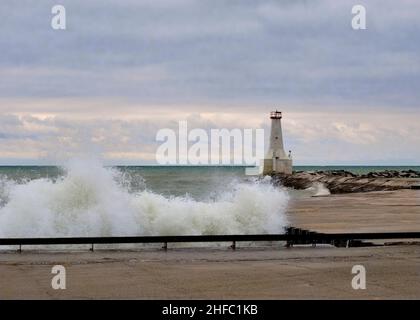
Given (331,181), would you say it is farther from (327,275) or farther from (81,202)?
(327,275)

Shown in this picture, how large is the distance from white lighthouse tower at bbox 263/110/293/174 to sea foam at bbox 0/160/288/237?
63.0m

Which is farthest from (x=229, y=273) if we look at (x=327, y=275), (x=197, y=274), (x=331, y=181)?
(x=331, y=181)

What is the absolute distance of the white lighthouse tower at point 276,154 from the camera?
89.2m

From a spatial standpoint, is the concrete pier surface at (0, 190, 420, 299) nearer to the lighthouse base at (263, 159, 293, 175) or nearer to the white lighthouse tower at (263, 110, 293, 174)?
the white lighthouse tower at (263, 110, 293, 174)

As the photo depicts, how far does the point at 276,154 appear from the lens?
9238 cm

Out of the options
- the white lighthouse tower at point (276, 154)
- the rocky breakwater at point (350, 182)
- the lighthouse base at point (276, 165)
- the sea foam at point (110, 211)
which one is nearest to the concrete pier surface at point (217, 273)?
the sea foam at point (110, 211)

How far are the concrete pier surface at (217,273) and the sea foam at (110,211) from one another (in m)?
5.38

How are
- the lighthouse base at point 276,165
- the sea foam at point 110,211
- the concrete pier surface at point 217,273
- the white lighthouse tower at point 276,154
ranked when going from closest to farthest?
the concrete pier surface at point 217,273
the sea foam at point 110,211
the white lighthouse tower at point 276,154
the lighthouse base at point 276,165

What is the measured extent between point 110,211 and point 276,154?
70.5 metres

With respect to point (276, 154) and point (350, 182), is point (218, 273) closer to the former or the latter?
point (350, 182)

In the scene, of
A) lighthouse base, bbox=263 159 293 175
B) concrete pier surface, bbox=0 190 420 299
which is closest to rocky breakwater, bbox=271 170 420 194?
lighthouse base, bbox=263 159 293 175

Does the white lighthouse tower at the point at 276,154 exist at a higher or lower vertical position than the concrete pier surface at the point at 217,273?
higher

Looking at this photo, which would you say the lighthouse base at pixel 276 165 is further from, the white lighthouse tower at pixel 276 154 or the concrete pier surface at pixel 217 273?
the concrete pier surface at pixel 217 273
